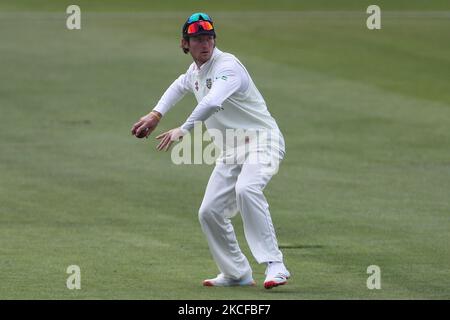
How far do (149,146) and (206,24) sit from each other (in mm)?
10890

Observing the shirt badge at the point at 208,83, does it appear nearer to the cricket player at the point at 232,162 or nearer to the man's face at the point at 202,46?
the cricket player at the point at 232,162

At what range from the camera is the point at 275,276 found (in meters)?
11.4

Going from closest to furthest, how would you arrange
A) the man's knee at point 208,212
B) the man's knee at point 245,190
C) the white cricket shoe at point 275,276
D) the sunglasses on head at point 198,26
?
1. the white cricket shoe at point 275,276
2. the man's knee at point 245,190
3. the sunglasses on head at point 198,26
4. the man's knee at point 208,212

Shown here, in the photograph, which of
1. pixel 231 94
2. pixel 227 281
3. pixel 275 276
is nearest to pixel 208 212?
pixel 227 281

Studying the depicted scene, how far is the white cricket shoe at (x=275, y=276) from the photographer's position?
11422 millimetres

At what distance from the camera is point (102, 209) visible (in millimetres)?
16828

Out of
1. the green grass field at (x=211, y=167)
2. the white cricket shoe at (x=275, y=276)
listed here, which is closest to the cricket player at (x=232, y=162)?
the white cricket shoe at (x=275, y=276)

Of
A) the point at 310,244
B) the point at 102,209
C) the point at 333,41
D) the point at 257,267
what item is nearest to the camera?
the point at 257,267

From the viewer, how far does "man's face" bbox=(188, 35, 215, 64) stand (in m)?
11.7

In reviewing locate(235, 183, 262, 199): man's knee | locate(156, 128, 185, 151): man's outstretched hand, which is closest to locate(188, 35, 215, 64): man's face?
locate(156, 128, 185, 151): man's outstretched hand

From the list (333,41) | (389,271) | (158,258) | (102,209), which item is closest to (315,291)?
(389,271)

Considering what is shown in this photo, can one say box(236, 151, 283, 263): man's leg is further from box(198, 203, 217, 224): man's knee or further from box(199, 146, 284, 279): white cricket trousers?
box(198, 203, 217, 224): man's knee
